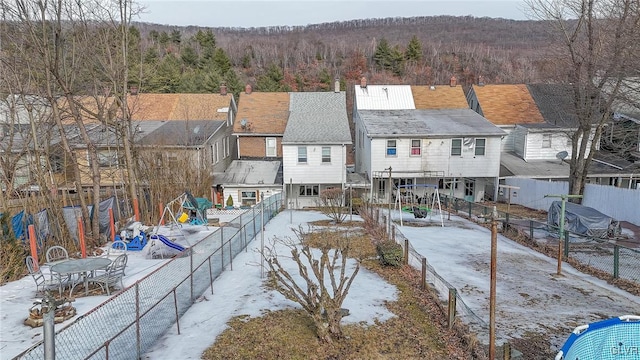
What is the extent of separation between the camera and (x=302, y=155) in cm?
2575

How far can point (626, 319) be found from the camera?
6051mm

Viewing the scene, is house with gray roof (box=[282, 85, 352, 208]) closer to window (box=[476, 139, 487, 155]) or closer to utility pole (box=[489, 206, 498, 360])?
window (box=[476, 139, 487, 155])

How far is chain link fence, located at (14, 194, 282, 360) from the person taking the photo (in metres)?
6.58

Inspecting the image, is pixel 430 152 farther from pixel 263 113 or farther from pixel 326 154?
pixel 263 113

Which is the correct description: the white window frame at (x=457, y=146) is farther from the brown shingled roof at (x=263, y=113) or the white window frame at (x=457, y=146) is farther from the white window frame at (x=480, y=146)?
the brown shingled roof at (x=263, y=113)

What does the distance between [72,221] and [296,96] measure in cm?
2190

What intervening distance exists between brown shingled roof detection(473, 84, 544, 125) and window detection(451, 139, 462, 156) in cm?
853

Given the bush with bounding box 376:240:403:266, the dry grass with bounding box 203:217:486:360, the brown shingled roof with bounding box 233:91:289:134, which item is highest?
the brown shingled roof with bounding box 233:91:289:134

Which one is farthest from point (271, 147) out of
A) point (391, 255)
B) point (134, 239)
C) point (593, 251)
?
point (593, 251)

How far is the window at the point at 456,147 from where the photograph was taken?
26594 mm

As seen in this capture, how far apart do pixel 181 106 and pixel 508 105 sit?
2793 cm

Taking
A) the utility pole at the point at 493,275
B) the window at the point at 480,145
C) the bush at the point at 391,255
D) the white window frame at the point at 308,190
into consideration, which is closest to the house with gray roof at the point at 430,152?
the window at the point at 480,145

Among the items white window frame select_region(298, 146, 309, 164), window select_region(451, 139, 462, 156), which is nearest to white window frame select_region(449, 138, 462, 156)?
window select_region(451, 139, 462, 156)

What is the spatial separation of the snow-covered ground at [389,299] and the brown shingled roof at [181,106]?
21.2m
